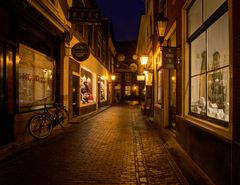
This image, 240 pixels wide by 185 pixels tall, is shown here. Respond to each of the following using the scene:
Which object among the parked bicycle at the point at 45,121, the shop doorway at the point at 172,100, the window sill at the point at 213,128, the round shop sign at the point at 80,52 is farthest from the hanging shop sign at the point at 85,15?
the window sill at the point at 213,128

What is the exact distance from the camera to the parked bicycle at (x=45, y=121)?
8.99 m

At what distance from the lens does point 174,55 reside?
876 centimetres

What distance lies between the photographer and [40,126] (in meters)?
9.41

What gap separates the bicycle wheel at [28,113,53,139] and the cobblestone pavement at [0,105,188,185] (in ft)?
1.75

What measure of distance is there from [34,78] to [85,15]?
4653 mm

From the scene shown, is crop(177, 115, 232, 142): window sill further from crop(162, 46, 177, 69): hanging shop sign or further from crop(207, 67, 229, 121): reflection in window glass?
crop(162, 46, 177, 69): hanging shop sign

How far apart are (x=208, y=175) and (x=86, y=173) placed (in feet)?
7.58

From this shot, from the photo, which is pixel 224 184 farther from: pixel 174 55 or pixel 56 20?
pixel 56 20

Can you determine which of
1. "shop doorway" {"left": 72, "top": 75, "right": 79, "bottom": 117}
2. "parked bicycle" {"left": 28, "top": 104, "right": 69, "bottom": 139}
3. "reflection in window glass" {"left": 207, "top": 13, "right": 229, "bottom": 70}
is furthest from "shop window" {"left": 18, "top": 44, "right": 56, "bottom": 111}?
"reflection in window glass" {"left": 207, "top": 13, "right": 229, "bottom": 70}

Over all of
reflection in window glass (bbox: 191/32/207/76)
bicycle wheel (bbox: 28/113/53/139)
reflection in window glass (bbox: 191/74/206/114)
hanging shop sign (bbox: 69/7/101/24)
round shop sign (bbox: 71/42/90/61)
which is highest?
hanging shop sign (bbox: 69/7/101/24)

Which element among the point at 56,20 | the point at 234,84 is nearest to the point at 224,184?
the point at 234,84

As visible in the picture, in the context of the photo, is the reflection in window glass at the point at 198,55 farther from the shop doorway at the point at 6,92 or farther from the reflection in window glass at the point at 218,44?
the shop doorway at the point at 6,92

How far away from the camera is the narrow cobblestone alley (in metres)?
5.11

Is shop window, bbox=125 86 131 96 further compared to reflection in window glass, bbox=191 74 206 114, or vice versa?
shop window, bbox=125 86 131 96
